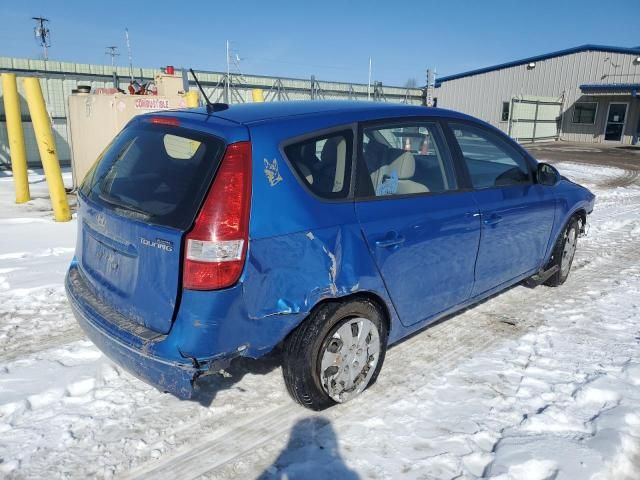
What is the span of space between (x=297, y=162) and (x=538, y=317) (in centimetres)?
276

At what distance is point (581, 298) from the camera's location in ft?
15.1

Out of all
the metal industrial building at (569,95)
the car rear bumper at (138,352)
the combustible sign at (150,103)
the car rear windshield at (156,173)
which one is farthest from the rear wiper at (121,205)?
the metal industrial building at (569,95)

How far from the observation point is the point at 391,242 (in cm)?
284

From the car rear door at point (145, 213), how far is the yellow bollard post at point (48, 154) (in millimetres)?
4350

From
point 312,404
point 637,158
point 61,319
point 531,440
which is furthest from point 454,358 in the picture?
point 637,158

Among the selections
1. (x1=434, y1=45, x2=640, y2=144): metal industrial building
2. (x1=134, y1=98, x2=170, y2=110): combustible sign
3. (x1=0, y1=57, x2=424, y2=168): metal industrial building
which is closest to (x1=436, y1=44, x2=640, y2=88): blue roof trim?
(x1=434, y1=45, x2=640, y2=144): metal industrial building

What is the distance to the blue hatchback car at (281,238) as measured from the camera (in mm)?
2299

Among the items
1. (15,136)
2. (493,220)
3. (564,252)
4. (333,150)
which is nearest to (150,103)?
(15,136)

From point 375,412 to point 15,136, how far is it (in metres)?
7.66

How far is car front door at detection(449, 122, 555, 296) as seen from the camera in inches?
140

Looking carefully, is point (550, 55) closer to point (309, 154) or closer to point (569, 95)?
point (569, 95)

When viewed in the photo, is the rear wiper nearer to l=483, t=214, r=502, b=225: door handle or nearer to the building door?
l=483, t=214, r=502, b=225: door handle

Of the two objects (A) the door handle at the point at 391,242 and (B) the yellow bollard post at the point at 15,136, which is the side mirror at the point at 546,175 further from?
(B) the yellow bollard post at the point at 15,136

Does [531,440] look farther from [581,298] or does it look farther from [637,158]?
[637,158]
